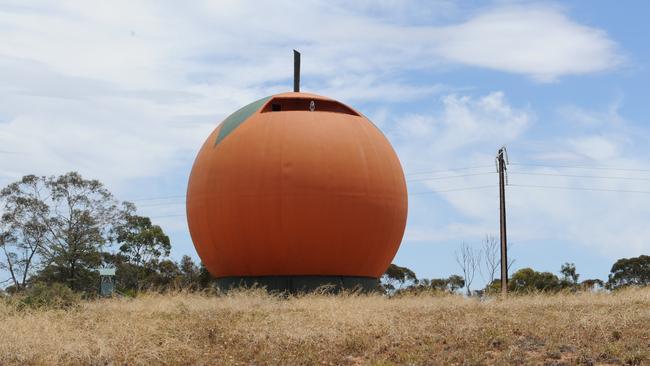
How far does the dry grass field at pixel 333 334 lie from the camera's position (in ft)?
51.2

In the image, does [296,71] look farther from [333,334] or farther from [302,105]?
[333,334]

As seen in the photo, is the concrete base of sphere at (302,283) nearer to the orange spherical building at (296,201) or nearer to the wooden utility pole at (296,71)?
the orange spherical building at (296,201)

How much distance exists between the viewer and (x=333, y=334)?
17.5 meters

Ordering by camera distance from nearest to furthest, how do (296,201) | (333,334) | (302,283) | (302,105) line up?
(333,334)
(296,201)
(302,283)
(302,105)

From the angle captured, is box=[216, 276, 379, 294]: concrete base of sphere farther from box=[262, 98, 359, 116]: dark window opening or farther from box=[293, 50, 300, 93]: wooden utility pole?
box=[293, 50, 300, 93]: wooden utility pole

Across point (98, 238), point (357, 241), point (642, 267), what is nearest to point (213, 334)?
point (357, 241)

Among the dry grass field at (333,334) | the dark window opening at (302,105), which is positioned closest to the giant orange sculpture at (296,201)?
the dark window opening at (302,105)

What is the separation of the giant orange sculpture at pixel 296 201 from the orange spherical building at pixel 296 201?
0.10 ft

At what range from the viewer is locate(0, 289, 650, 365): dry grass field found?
51.2 feet

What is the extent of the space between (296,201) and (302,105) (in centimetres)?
407

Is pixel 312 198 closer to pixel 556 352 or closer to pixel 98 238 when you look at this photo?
pixel 556 352

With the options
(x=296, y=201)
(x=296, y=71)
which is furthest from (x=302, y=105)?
(x=296, y=201)

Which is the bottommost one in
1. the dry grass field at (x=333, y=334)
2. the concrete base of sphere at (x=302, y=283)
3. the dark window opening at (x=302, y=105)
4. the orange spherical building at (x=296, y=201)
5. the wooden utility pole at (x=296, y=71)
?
the dry grass field at (x=333, y=334)

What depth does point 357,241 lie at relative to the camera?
25.5m
